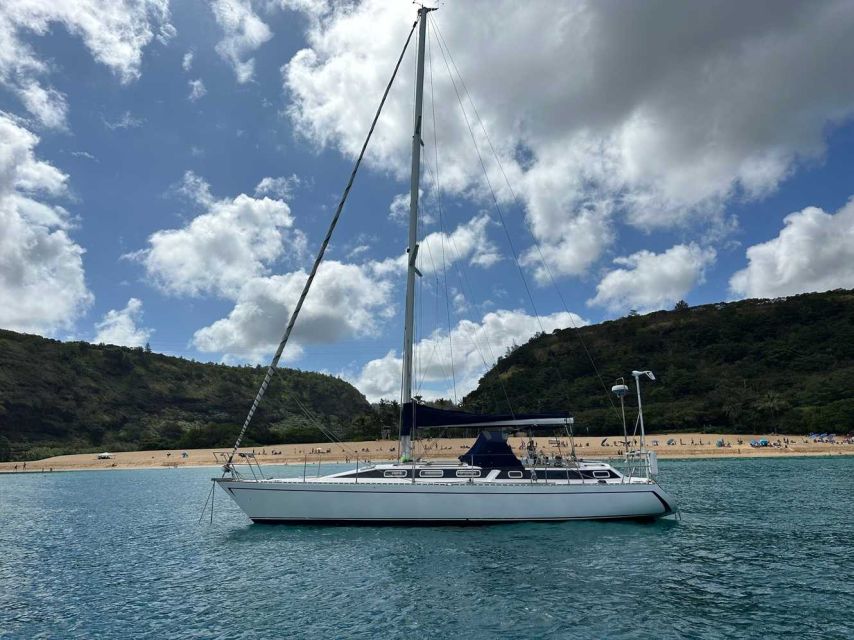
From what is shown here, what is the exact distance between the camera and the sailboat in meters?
20.4

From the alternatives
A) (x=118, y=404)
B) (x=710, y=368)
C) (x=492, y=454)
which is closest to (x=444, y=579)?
(x=492, y=454)

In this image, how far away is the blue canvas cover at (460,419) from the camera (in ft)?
72.1

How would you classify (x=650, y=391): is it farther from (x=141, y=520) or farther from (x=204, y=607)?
(x=204, y=607)

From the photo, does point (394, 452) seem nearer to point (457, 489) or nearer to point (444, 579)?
point (457, 489)

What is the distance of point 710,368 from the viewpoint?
110m

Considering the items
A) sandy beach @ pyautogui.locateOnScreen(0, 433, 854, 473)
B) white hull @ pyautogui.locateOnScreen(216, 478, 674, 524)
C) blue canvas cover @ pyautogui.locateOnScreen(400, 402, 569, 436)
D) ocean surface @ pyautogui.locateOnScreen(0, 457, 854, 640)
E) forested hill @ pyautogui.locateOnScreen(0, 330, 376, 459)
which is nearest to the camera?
ocean surface @ pyautogui.locateOnScreen(0, 457, 854, 640)

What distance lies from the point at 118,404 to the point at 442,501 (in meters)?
124

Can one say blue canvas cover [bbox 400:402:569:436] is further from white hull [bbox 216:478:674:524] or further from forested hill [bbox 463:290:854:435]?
forested hill [bbox 463:290:854:435]

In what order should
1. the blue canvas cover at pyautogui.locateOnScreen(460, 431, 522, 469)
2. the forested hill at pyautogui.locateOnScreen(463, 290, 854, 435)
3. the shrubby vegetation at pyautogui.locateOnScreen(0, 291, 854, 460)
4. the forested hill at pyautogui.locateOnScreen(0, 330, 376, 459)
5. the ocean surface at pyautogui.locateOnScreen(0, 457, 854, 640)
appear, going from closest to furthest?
the ocean surface at pyautogui.locateOnScreen(0, 457, 854, 640), the blue canvas cover at pyautogui.locateOnScreen(460, 431, 522, 469), the forested hill at pyautogui.locateOnScreen(463, 290, 854, 435), the shrubby vegetation at pyautogui.locateOnScreen(0, 291, 854, 460), the forested hill at pyautogui.locateOnScreen(0, 330, 376, 459)

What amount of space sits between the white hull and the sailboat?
40 millimetres

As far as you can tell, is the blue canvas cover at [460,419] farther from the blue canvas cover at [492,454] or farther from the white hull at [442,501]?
the white hull at [442,501]

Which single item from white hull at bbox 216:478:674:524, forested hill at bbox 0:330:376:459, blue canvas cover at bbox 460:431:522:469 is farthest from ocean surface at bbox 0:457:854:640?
forested hill at bbox 0:330:376:459

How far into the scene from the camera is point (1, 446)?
9062cm

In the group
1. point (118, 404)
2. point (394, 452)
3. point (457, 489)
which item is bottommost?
point (394, 452)
